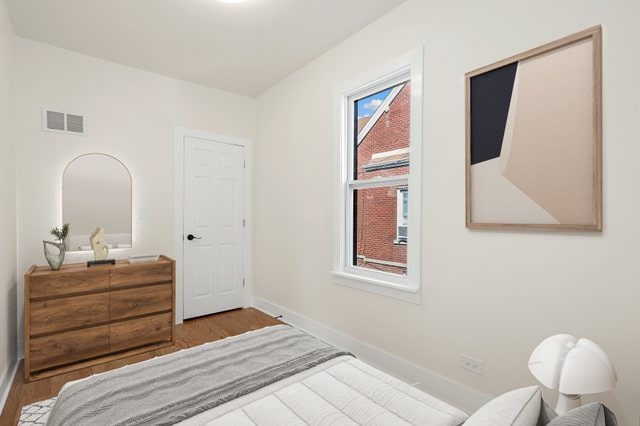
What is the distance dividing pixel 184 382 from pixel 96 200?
260 centimetres

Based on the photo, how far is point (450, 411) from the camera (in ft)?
3.86

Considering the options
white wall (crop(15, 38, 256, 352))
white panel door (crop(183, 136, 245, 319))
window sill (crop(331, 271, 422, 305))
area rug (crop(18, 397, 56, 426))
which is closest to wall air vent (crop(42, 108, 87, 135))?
white wall (crop(15, 38, 256, 352))

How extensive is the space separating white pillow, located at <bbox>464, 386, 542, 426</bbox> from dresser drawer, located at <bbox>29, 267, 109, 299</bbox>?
290cm

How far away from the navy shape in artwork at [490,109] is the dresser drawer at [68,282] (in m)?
3.01

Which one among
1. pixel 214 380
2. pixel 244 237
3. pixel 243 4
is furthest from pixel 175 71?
pixel 214 380

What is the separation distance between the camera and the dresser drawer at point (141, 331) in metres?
2.85

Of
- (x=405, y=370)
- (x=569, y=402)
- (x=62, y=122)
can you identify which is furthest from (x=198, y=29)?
(x=569, y=402)

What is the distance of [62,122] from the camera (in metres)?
3.08

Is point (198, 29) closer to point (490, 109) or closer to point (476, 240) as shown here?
point (490, 109)

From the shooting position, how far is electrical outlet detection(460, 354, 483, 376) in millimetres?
2013

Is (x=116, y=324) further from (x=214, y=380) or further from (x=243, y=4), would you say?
(x=243, y=4)

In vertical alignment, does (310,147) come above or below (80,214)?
above

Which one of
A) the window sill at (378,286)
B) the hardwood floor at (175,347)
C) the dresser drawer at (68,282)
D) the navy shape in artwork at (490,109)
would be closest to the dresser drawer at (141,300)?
the dresser drawer at (68,282)

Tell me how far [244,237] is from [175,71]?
2031 millimetres
